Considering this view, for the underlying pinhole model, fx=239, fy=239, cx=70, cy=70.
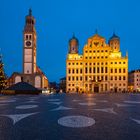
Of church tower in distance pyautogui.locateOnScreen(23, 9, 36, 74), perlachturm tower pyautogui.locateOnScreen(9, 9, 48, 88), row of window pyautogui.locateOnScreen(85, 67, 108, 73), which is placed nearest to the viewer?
perlachturm tower pyautogui.locateOnScreen(9, 9, 48, 88)

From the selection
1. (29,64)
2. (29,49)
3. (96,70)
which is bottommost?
(96,70)

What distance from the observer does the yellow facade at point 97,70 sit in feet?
300

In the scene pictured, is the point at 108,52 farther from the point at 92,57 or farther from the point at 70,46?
the point at 70,46

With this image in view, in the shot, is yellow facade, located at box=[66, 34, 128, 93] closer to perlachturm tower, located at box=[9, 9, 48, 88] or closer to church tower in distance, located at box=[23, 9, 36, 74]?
perlachturm tower, located at box=[9, 9, 48, 88]

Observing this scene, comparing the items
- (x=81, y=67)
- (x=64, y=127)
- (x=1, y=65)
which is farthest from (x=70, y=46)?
(x=64, y=127)

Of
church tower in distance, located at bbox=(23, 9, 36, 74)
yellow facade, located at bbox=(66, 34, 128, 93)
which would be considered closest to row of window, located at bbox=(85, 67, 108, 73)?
yellow facade, located at bbox=(66, 34, 128, 93)

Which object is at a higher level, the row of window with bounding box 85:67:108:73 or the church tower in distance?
the church tower in distance

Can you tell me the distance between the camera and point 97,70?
9319 centimetres

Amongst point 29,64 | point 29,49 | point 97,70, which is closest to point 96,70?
point 97,70

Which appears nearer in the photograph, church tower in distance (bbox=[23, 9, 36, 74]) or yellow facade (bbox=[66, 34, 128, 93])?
church tower in distance (bbox=[23, 9, 36, 74])

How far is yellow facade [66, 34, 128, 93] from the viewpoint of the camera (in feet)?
300

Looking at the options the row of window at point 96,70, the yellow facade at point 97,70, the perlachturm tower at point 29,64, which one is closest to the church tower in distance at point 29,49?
the perlachturm tower at point 29,64

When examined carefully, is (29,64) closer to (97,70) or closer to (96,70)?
(96,70)

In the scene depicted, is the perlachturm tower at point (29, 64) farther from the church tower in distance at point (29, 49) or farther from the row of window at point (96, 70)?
the row of window at point (96, 70)
